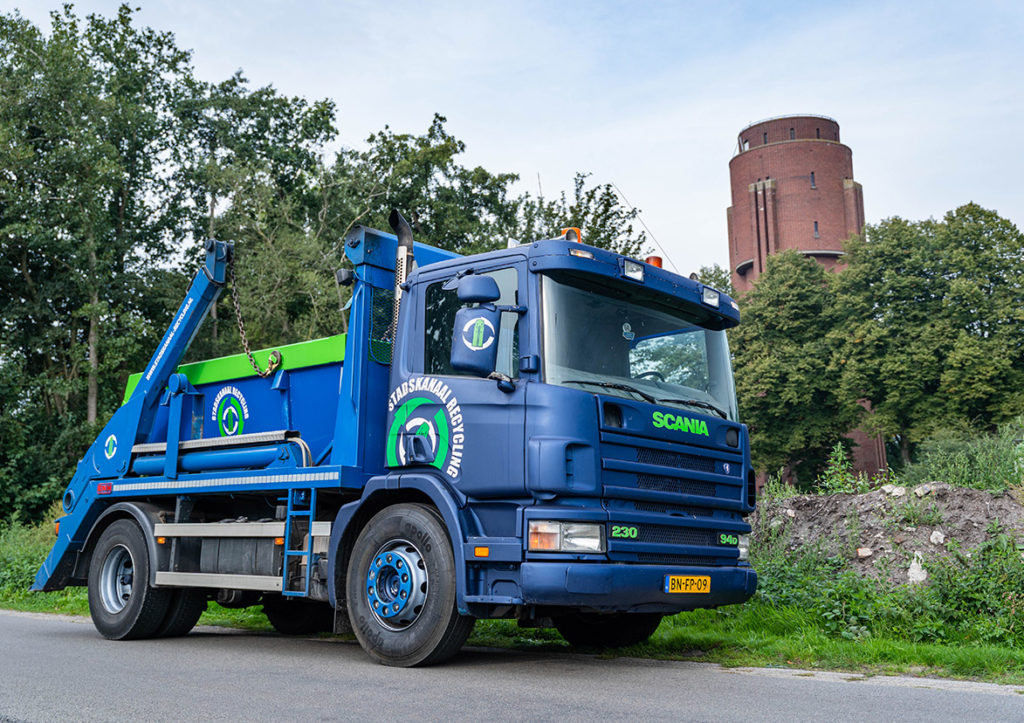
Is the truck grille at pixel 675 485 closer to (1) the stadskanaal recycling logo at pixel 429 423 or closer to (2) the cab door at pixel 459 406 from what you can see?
(2) the cab door at pixel 459 406

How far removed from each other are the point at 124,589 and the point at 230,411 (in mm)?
2127

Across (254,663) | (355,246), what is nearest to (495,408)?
(355,246)

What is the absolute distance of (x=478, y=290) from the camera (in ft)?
21.2

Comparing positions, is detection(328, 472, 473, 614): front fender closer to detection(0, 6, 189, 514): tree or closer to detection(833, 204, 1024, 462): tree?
detection(0, 6, 189, 514): tree

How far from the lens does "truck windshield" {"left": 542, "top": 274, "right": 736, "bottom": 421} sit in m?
6.49

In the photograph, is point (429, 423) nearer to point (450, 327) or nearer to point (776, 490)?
point (450, 327)

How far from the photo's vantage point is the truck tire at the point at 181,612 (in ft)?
30.4

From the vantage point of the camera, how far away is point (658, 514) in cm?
656

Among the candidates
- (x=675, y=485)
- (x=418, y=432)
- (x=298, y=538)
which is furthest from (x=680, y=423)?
(x=298, y=538)

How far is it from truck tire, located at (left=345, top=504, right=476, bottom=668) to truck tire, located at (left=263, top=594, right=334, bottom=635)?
3291 millimetres

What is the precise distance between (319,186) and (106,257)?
25.6 ft

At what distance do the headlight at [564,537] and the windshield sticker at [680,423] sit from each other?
92 cm

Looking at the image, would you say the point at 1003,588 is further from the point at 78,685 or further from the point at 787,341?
the point at 787,341

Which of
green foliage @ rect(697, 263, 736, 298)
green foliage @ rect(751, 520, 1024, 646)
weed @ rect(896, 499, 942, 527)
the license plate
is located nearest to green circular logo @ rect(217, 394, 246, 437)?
the license plate
